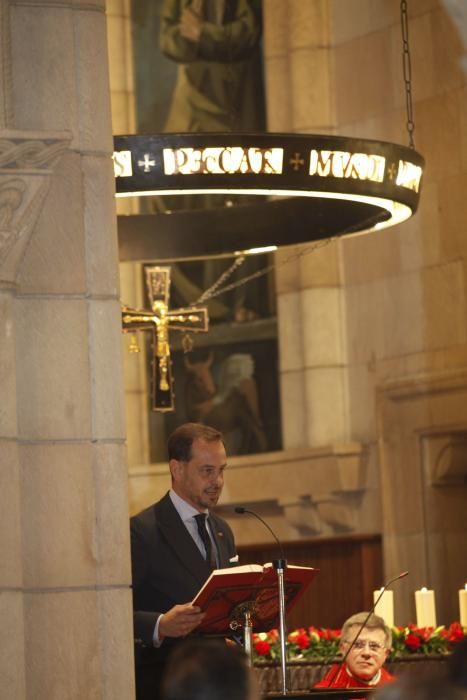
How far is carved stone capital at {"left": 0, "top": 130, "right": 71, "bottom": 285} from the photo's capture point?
5.46 metres

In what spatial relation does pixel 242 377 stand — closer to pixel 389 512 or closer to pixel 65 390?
pixel 389 512

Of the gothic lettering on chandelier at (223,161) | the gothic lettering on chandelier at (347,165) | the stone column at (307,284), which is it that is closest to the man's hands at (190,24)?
the stone column at (307,284)

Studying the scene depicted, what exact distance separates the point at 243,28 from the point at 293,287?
2.17m

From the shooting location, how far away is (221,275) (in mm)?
13727

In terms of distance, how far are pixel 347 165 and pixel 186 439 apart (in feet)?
7.93

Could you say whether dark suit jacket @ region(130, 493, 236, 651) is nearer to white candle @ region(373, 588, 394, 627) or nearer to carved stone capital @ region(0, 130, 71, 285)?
carved stone capital @ region(0, 130, 71, 285)

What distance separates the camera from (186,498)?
6.78m

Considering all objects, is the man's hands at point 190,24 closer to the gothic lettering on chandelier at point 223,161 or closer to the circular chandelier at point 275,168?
the circular chandelier at point 275,168

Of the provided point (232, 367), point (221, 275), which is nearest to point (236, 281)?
point (221, 275)

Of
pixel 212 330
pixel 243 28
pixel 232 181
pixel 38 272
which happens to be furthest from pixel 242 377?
pixel 38 272

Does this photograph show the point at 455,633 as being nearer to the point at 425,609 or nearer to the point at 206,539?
the point at 425,609

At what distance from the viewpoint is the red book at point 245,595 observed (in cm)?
593

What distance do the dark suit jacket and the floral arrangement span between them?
8.51 feet

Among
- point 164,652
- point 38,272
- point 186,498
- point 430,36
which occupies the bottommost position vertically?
point 164,652
